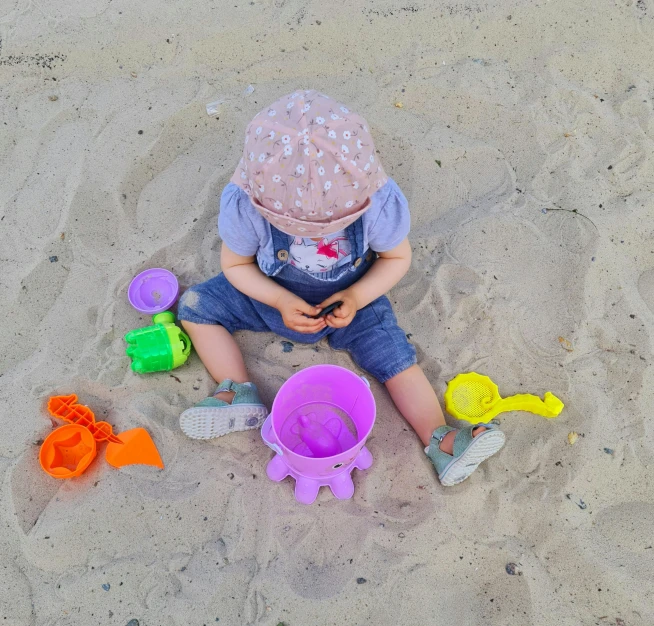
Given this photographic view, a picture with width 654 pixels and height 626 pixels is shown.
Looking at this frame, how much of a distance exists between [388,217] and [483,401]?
0.68 m

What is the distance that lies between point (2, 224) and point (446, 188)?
1659 mm

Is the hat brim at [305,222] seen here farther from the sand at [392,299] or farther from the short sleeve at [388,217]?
the sand at [392,299]

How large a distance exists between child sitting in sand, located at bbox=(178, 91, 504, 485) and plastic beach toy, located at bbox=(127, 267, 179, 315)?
0.44ft

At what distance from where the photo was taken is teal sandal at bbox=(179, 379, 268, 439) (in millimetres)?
1734

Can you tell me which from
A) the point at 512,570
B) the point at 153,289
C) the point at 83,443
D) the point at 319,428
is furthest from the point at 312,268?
the point at 512,570

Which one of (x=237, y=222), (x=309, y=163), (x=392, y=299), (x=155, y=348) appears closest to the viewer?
(x=309, y=163)

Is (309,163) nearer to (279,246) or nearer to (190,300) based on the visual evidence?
(279,246)

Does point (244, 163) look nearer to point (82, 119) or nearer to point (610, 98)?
point (82, 119)

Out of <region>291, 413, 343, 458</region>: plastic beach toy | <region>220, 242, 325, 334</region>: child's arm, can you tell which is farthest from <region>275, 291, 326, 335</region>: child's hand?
<region>291, 413, 343, 458</region>: plastic beach toy

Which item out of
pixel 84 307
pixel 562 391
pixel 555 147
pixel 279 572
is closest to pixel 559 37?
pixel 555 147

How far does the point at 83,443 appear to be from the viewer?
1764mm

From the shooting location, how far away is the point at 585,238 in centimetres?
212

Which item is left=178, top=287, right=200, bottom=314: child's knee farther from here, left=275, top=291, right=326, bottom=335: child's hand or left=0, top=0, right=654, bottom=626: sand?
left=275, top=291, right=326, bottom=335: child's hand

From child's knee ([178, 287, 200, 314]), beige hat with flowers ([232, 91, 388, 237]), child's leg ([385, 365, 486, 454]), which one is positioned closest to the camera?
beige hat with flowers ([232, 91, 388, 237])
